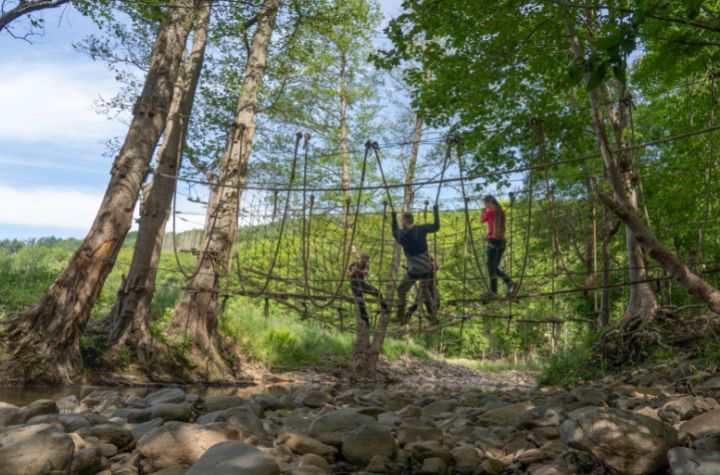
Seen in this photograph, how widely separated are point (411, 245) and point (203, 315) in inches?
148

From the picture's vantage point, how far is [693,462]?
2.06m

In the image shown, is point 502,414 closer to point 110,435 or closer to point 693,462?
point 693,462

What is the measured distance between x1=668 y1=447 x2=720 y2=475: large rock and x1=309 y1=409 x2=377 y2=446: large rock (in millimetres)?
1443

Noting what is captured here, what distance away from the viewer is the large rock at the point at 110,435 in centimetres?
280

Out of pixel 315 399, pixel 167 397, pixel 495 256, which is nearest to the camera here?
pixel 167 397

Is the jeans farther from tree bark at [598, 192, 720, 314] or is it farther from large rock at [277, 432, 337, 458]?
large rock at [277, 432, 337, 458]

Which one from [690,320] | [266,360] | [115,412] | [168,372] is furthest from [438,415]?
[266,360]

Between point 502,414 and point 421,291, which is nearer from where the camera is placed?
point 502,414

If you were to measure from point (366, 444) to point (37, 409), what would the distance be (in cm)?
211

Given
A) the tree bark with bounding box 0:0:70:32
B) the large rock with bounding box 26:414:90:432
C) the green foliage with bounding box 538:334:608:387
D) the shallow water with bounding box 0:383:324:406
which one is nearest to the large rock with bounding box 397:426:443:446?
the large rock with bounding box 26:414:90:432

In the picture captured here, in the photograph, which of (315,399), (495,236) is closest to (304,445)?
(315,399)

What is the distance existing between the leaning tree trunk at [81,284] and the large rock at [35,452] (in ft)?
12.6

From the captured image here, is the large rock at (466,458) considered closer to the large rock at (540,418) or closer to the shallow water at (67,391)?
the large rock at (540,418)

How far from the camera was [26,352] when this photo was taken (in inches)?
228
